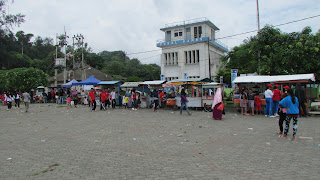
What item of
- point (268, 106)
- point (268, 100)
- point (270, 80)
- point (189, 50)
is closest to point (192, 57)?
point (189, 50)

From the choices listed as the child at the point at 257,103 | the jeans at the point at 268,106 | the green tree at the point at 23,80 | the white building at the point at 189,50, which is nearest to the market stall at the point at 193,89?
the child at the point at 257,103

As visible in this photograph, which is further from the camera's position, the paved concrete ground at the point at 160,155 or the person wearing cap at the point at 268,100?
the person wearing cap at the point at 268,100

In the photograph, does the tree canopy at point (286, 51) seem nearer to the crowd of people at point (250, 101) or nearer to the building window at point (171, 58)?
the crowd of people at point (250, 101)

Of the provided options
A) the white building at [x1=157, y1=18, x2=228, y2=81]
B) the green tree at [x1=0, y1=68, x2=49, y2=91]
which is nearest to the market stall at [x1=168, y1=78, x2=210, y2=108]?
the white building at [x1=157, y1=18, x2=228, y2=81]

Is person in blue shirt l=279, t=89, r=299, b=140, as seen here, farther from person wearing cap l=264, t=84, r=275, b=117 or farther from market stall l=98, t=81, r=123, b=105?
market stall l=98, t=81, r=123, b=105

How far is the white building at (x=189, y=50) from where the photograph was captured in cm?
3831

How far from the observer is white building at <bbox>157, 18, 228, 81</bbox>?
38312 mm

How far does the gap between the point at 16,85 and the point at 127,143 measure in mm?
32573

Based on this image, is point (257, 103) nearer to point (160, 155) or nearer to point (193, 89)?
point (193, 89)

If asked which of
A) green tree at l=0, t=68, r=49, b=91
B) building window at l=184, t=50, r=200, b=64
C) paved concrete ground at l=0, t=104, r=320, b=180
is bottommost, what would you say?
paved concrete ground at l=0, t=104, r=320, b=180

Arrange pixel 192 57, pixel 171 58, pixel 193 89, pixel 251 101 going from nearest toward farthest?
pixel 251 101
pixel 193 89
pixel 192 57
pixel 171 58

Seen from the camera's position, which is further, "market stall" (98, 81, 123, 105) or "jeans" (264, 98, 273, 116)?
"market stall" (98, 81, 123, 105)

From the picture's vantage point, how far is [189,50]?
129ft

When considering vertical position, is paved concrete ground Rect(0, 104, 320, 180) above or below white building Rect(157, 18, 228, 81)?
below
